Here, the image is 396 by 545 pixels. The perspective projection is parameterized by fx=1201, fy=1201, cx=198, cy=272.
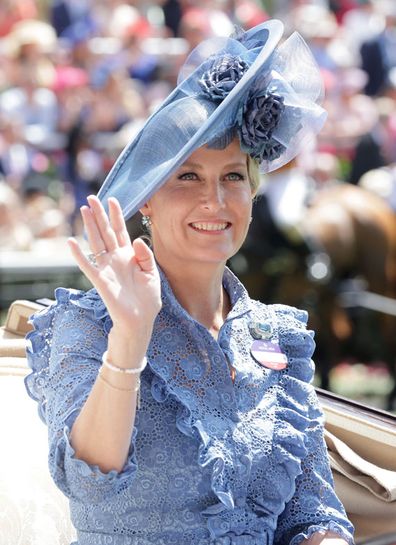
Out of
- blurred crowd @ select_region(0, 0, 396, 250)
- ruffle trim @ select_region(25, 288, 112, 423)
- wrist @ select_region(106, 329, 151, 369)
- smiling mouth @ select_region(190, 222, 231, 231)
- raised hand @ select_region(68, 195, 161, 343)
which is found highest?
raised hand @ select_region(68, 195, 161, 343)

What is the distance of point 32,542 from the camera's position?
2.33 meters

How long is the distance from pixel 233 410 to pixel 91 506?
0.30 m

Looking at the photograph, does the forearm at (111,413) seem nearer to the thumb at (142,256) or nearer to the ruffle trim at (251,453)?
the thumb at (142,256)

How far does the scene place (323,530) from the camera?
2072 millimetres

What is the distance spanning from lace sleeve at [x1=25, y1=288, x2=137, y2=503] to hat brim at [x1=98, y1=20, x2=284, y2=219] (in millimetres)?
177

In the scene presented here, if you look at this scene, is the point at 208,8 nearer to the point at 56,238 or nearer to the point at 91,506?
the point at 56,238

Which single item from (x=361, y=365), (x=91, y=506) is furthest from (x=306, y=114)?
(x=361, y=365)

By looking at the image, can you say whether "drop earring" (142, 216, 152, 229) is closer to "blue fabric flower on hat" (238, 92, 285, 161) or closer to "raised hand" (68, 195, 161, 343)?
"blue fabric flower on hat" (238, 92, 285, 161)

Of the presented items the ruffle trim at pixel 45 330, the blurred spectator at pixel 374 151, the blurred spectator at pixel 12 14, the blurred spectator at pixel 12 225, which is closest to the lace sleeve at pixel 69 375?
the ruffle trim at pixel 45 330

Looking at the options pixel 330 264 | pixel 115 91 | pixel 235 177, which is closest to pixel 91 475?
pixel 235 177

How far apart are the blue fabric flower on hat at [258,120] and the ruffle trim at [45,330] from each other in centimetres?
38

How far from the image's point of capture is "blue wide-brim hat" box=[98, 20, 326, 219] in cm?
198

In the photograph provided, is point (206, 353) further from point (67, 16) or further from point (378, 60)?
point (378, 60)

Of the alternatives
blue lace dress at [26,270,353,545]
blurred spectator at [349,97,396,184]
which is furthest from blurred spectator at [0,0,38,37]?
blue lace dress at [26,270,353,545]
